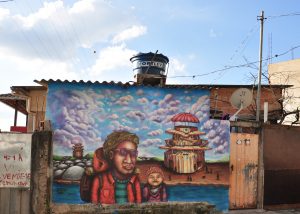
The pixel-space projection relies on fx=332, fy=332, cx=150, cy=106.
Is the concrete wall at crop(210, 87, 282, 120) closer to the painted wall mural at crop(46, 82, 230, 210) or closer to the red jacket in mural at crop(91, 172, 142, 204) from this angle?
the painted wall mural at crop(46, 82, 230, 210)

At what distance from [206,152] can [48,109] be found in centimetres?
447

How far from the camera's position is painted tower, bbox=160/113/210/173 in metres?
9.13

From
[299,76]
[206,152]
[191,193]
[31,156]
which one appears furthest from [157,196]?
[299,76]

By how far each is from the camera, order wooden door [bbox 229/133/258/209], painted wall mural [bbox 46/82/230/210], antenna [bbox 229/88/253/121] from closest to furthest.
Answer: painted wall mural [bbox 46/82/230/210] → wooden door [bbox 229/133/258/209] → antenna [bbox 229/88/253/121]

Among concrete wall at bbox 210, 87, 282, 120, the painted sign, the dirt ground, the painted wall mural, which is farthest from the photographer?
concrete wall at bbox 210, 87, 282, 120

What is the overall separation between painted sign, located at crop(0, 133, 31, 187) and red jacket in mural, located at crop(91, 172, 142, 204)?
1757 mm

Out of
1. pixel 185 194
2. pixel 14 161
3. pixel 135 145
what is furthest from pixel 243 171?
pixel 14 161

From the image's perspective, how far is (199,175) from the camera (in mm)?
9203

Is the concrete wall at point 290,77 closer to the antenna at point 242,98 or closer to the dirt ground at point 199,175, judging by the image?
the antenna at point 242,98

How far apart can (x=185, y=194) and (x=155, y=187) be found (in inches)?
33.6

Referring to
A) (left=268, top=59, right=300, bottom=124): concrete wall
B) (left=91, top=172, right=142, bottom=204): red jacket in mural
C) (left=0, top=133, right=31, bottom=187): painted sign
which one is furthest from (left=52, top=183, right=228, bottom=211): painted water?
(left=268, top=59, right=300, bottom=124): concrete wall

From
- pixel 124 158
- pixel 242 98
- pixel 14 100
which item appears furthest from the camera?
pixel 14 100

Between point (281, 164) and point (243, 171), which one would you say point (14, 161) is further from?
point (281, 164)

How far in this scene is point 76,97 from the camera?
8930 mm
